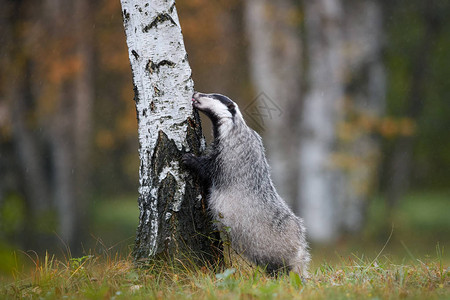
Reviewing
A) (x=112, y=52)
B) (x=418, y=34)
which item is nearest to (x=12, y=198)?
(x=112, y=52)

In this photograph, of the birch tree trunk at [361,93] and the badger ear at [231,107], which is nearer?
the badger ear at [231,107]

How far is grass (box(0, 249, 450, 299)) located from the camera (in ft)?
11.9

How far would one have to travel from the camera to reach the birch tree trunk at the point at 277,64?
12078mm

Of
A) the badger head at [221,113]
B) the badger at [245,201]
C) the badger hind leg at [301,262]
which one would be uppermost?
the badger head at [221,113]

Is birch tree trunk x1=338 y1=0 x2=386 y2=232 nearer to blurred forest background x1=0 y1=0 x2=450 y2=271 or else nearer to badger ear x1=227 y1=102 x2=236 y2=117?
blurred forest background x1=0 y1=0 x2=450 y2=271

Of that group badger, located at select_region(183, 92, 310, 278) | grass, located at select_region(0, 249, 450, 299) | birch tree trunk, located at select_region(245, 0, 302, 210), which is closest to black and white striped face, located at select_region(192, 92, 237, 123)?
badger, located at select_region(183, 92, 310, 278)

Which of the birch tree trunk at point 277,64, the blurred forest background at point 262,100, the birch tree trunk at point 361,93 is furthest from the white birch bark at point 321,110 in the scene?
the birch tree trunk at point 277,64

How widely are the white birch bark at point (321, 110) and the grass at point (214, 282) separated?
737 centimetres

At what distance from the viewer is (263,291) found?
11.9 ft

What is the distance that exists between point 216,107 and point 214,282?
1.66 meters

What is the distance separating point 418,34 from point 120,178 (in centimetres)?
1677

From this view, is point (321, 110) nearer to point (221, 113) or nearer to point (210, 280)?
point (221, 113)

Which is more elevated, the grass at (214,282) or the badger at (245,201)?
the badger at (245,201)

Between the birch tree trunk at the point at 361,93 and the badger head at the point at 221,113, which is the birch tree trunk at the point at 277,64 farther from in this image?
the badger head at the point at 221,113
